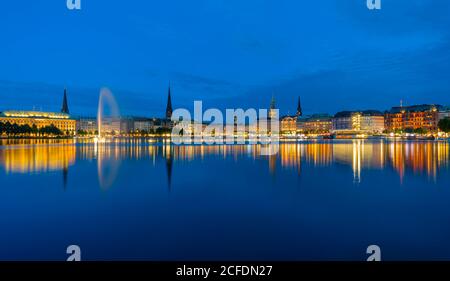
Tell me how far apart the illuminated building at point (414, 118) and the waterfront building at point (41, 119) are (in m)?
160

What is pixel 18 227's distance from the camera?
975 cm

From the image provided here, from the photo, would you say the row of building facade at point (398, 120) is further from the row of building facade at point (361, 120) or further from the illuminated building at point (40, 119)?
the illuminated building at point (40, 119)

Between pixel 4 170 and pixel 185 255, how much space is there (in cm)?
1928

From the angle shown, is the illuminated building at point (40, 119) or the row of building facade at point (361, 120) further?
the row of building facade at point (361, 120)

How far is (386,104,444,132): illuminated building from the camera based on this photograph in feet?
522

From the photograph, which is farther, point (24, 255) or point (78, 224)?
point (78, 224)

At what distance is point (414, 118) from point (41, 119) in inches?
6699

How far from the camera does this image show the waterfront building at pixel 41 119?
510ft

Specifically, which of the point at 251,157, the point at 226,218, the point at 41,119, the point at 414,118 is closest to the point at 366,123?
the point at 414,118

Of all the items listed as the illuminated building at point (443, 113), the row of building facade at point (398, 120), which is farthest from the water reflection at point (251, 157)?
the illuminated building at point (443, 113)

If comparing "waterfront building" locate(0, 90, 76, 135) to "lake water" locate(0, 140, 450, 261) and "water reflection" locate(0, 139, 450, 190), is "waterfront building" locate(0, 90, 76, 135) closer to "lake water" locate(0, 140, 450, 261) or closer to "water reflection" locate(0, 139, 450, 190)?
"water reflection" locate(0, 139, 450, 190)
